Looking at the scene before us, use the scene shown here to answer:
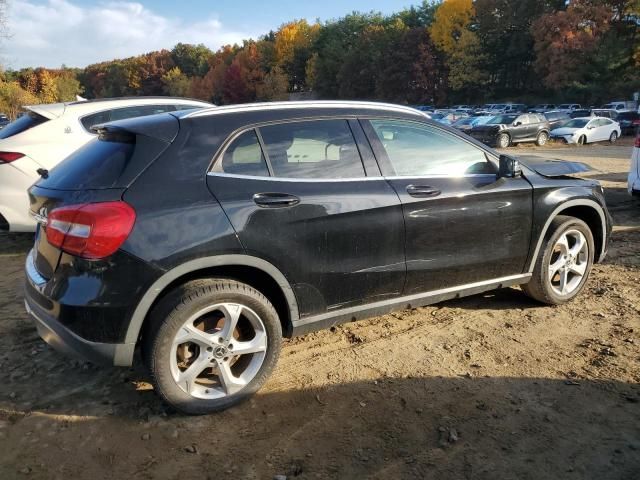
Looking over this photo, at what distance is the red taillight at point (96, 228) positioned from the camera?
102 inches

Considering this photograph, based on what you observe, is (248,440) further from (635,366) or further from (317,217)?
(635,366)

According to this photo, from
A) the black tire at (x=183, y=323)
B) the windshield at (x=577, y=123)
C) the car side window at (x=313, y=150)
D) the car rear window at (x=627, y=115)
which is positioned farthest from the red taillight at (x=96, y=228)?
the car rear window at (x=627, y=115)

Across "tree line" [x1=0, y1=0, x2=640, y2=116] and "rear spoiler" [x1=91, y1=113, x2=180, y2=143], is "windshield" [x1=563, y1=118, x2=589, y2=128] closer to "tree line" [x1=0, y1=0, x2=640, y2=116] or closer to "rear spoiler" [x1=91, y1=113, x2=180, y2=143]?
"rear spoiler" [x1=91, y1=113, x2=180, y2=143]

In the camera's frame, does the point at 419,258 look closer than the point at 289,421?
No

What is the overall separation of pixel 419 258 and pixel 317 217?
840 millimetres

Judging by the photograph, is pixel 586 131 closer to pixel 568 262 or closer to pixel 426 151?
pixel 568 262

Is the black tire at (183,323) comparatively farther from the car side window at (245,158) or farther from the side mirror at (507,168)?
the side mirror at (507,168)

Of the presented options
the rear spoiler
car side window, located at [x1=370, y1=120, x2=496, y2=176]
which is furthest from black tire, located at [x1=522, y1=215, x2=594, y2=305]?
the rear spoiler

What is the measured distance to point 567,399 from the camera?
3.01 m

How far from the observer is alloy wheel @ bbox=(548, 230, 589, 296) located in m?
4.23

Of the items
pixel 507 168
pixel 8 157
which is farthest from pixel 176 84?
pixel 507 168

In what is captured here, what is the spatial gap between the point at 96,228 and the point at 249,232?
79 centimetres

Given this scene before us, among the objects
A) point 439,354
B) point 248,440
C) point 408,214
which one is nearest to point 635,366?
point 439,354

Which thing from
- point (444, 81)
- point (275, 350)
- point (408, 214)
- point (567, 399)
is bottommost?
point (567, 399)
